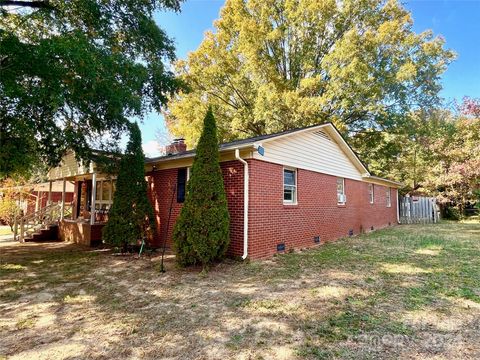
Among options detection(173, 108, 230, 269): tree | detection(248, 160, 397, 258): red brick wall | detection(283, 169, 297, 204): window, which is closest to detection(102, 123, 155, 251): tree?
detection(173, 108, 230, 269): tree

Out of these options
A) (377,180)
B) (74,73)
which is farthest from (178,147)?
(377,180)

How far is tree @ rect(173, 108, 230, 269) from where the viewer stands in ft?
22.1

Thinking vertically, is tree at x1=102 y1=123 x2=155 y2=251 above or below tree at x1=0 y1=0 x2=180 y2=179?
below

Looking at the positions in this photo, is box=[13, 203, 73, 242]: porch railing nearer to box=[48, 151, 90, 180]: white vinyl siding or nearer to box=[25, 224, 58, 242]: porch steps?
box=[25, 224, 58, 242]: porch steps

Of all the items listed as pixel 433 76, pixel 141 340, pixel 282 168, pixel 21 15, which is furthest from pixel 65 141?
pixel 433 76

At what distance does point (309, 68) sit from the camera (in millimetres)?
18891

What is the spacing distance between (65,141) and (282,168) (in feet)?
21.1

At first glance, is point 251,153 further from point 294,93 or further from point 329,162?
point 294,93

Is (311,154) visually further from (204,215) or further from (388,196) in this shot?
(388,196)

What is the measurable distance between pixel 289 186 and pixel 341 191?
4.31 m

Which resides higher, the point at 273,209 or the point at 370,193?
the point at 370,193

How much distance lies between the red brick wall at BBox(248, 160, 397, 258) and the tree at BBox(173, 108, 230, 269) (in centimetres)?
100

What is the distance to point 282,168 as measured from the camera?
8.91 metres

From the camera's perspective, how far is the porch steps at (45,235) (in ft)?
42.8
